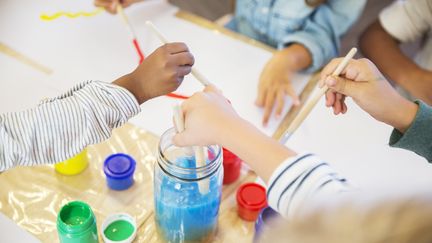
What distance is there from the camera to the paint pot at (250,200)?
0.57 metres

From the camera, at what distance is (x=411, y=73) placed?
0.85 meters

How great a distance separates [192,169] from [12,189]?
0.26 meters

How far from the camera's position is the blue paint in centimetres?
50

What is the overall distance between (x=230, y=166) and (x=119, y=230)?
0.16 m

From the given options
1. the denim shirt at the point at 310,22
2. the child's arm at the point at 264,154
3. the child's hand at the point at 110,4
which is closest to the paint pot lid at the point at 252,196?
the child's arm at the point at 264,154

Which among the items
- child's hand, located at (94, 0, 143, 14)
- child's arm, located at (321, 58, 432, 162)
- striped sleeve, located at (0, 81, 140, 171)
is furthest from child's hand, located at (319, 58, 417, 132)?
child's hand, located at (94, 0, 143, 14)

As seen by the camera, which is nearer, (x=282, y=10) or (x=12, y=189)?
(x=12, y=189)

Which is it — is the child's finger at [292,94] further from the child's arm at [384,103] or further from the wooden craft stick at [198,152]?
the wooden craft stick at [198,152]

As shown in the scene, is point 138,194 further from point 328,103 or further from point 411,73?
point 411,73

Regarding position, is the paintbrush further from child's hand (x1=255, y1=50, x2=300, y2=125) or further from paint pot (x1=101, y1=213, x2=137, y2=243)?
→ paint pot (x1=101, y1=213, x2=137, y2=243)

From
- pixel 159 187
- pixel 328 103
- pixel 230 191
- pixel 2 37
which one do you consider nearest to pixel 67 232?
pixel 159 187

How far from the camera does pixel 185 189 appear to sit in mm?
498

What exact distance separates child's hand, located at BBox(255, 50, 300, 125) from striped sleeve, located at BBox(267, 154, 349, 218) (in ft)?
0.87

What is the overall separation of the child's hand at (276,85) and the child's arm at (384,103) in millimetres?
150
